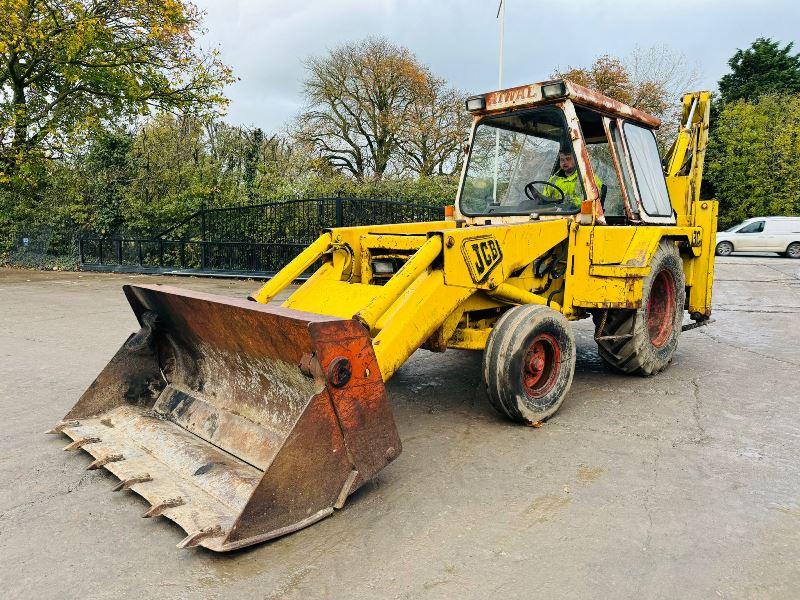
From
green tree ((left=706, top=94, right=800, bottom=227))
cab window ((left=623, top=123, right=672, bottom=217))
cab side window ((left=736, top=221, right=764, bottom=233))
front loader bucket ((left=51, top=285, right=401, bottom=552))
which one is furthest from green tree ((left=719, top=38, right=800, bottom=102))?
front loader bucket ((left=51, top=285, right=401, bottom=552))

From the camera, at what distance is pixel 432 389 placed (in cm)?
535

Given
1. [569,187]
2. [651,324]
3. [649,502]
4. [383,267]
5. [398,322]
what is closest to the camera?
[649,502]

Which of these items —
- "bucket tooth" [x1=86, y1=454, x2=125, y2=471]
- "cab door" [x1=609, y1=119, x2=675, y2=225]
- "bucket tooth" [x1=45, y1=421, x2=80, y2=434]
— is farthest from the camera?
"cab door" [x1=609, y1=119, x2=675, y2=225]

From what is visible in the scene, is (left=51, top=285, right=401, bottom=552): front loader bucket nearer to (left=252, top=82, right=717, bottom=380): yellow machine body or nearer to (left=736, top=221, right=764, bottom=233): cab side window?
(left=252, top=82, right=717, bottom=380): yellow machine body

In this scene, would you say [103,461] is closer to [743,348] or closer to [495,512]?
[495,512]

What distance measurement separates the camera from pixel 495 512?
3.10 m

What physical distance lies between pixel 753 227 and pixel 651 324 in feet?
72.1

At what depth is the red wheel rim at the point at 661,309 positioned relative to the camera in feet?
19.1

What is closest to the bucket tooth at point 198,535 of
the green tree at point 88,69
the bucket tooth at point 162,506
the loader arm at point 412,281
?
the bucket tooth at point 162,506

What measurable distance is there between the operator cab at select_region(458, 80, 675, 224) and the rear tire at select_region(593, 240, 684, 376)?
442mm

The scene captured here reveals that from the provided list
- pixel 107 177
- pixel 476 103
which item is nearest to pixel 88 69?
pixel 107 177

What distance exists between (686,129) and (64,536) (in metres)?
6.66

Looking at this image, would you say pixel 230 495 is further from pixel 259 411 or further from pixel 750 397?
pixel 750 397

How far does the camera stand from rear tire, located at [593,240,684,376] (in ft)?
17.1
